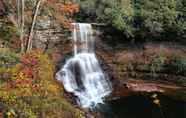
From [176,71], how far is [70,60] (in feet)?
18.6

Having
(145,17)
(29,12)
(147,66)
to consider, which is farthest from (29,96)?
(145,17)

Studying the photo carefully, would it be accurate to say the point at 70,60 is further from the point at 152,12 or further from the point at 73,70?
the point at 152,12

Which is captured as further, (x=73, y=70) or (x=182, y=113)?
(x=73, y=70)

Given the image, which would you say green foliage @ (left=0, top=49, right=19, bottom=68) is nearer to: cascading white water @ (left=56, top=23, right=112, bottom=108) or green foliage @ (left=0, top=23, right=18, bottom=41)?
green foliage @ (left=0, top=23, right=18, bottom=41)

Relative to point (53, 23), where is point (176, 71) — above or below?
below

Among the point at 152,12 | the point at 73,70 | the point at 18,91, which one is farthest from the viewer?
the point at 152,12

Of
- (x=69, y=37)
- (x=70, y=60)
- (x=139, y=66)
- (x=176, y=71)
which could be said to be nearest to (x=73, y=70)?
(x=70, y=60)

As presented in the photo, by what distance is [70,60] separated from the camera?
1933cm

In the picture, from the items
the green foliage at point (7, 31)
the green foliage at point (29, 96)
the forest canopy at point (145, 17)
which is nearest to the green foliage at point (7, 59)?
the green foliage at point (29, 96)

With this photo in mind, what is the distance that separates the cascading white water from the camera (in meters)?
17.9

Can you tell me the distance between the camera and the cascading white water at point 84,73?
705 inches

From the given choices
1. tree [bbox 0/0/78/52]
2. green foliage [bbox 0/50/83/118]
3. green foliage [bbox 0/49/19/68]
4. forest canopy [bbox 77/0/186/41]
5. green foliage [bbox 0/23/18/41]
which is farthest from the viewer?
forest canopy [bbox 77/0/186/41]

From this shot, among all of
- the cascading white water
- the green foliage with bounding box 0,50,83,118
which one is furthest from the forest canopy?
the green foliage with bounding box 0,50,83,118

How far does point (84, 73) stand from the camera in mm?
19156
